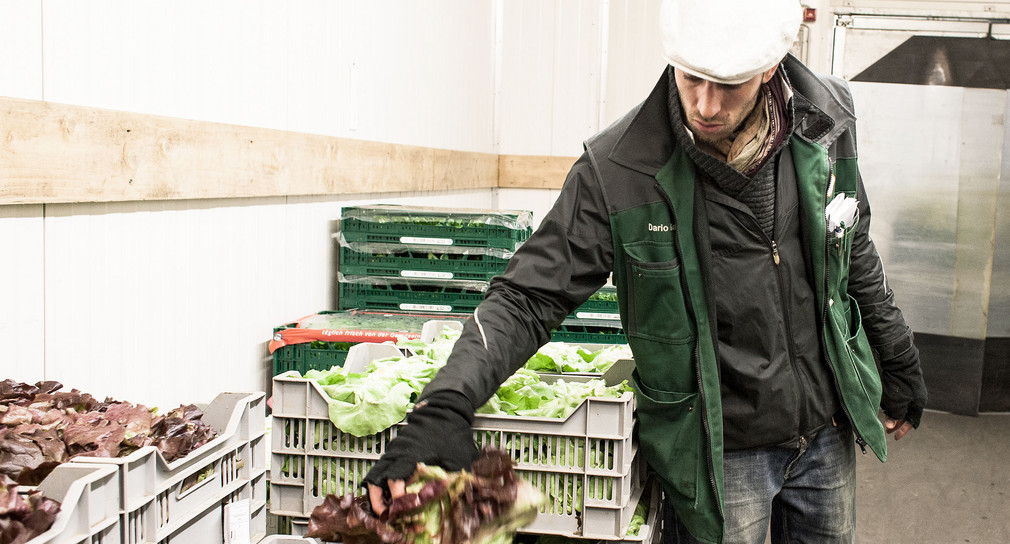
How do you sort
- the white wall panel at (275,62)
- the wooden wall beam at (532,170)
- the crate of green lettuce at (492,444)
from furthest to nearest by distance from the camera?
the wooden wall beam at (532,170)
the white wall panel at (275,62)
the crate of green lettuce at (492,444)

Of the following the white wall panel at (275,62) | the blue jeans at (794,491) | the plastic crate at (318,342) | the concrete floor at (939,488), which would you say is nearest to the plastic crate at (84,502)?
the white wall panel at (275,62)

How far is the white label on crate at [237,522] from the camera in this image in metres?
1.85

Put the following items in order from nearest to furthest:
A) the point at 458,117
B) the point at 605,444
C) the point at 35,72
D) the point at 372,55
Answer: the point at 605,444
the point at 35,72
the point at 372,55
the point at 458,117

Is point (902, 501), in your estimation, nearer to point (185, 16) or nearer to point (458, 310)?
point (458, 310)

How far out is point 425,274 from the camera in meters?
4.26

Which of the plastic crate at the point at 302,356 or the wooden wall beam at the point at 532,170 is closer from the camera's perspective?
the plastic crate at the point at 302,356

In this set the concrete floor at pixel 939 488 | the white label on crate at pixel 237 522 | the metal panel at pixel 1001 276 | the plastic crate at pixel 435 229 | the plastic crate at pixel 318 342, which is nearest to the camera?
the white label on crate at pixel 237 522

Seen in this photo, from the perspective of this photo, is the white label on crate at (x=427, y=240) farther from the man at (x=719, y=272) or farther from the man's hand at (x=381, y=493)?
the man's hand at (x=381, y=493)

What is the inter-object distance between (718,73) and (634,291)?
561mm

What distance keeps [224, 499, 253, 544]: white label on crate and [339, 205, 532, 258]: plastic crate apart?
243 centimetres

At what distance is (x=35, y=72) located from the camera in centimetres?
231

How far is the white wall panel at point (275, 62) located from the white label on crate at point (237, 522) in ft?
3.97

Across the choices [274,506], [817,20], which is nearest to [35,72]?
[274,506]

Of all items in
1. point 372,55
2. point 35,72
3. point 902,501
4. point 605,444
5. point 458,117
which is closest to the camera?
point 605,444
